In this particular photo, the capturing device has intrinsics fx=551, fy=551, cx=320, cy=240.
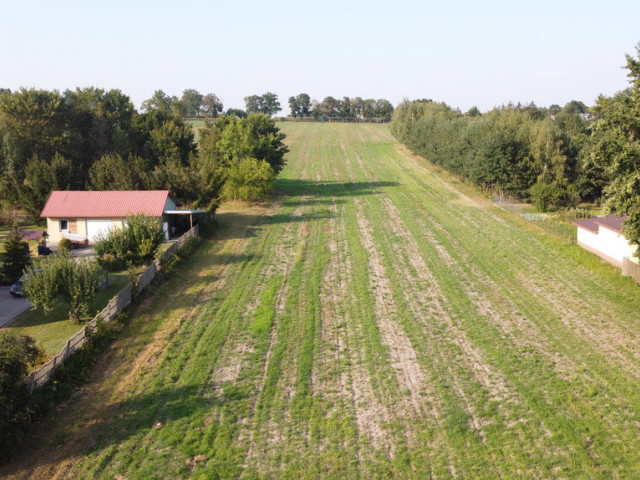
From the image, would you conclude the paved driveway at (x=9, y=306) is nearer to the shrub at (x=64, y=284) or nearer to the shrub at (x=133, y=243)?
the shrub at (x=64, y=284)

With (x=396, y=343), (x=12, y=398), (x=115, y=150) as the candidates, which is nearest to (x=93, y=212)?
(x=115, y=150)

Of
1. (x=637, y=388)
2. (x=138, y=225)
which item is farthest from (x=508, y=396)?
(x=138, y=225)

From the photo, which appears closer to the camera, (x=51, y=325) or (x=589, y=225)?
(x=51, y=325)

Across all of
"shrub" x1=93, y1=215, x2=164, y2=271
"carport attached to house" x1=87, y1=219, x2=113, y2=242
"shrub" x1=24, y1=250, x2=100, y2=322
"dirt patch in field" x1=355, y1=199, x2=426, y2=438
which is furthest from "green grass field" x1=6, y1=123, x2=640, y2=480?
"carport attached to house" x1=87, y1=219, x2=113, y2=242

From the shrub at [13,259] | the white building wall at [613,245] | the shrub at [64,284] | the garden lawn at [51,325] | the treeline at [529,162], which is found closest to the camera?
the garden lawn at [51,325]

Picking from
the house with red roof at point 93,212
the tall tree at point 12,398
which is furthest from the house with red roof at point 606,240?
the tall tree at point 12,398

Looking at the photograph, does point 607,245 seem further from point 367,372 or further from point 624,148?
point 367,372

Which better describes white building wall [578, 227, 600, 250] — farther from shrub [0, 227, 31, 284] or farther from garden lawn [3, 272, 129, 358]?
shrub [0, 227, 31, 284]
